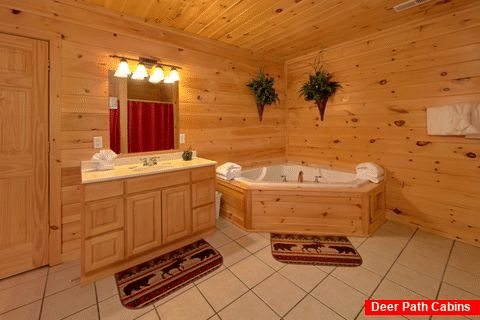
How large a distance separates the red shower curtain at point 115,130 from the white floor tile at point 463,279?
3.45 m

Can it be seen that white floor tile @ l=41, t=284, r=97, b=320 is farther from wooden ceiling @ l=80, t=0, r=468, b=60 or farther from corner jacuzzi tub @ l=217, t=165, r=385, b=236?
wooden ceiling @ l=80, t=0, r=468, b=60

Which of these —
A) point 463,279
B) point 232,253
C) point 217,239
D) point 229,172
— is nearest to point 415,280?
point 463,279

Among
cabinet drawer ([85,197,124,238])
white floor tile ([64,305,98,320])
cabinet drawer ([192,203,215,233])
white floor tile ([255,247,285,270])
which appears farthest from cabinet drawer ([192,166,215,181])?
white floor tile ([64,305,98,320])

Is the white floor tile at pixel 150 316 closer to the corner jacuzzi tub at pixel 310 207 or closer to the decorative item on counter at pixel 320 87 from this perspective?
the corner jacuzzi tub at pixel 310 207

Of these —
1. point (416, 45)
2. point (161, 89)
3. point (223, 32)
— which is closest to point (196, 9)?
point (223, 32)

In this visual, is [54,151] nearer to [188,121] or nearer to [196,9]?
[188,121]

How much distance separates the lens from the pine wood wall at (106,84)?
223 centimetres

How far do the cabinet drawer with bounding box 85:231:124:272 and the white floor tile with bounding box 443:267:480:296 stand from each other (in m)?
2.89

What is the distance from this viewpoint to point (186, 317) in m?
1.61

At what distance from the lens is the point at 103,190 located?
1.97m

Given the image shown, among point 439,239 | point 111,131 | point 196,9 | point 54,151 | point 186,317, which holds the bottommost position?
point 186,317

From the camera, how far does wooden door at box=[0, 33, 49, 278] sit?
78.2 inches

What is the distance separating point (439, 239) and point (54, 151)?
428 centimetres

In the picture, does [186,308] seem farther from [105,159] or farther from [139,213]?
[105,159]
